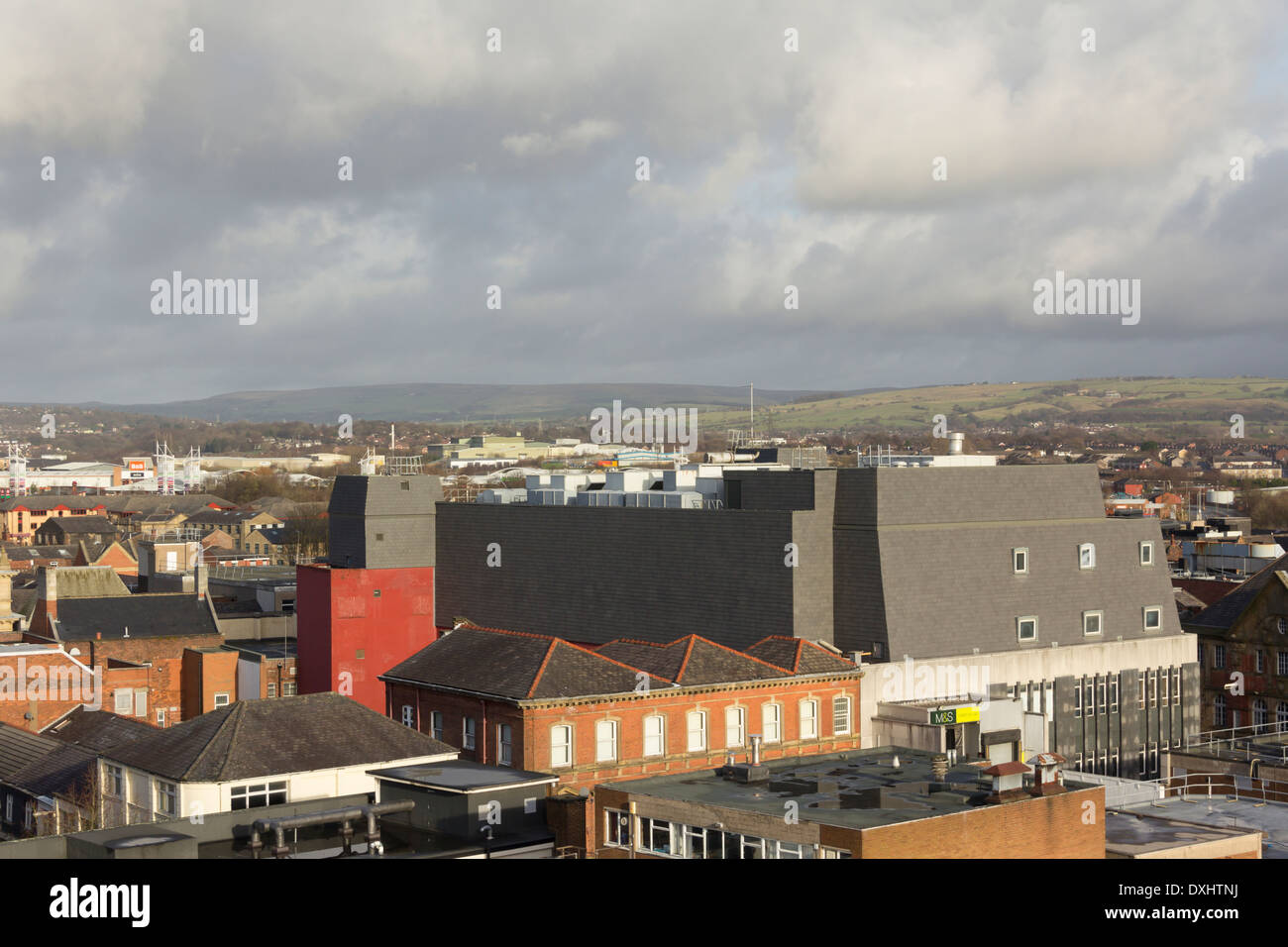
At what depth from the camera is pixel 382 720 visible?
55.7 m

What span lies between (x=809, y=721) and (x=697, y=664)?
6.28 meters

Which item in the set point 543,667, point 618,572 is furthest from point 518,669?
point 618,572

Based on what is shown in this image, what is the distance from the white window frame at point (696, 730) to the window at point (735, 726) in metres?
1.07

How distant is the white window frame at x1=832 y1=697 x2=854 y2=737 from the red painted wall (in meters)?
34.4

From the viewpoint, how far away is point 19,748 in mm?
63281

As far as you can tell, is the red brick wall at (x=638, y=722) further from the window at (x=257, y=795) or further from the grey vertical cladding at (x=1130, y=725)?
the grey vertical cladding at (x=1130, y=725)

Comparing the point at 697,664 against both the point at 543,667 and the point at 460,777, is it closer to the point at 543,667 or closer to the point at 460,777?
the point at 543,667

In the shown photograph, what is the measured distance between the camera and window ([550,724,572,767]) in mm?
60156

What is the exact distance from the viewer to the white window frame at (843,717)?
66.6 m

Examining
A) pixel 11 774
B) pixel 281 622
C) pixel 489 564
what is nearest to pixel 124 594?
pixel 281 622

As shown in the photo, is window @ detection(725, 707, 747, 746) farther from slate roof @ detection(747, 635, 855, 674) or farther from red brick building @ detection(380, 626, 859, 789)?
slate roof @ detection(747, 635, 855, 674)

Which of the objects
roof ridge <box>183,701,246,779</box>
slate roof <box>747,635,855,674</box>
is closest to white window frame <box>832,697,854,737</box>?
slate roof <box>747,635,855,674</box>
